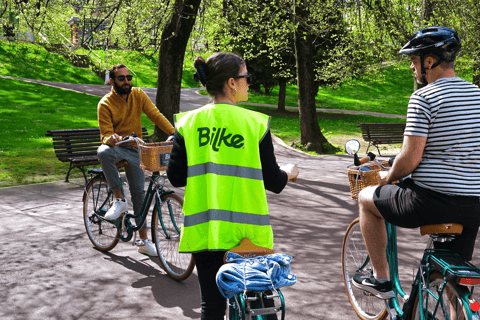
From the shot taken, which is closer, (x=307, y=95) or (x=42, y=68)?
(x=307, y=95)

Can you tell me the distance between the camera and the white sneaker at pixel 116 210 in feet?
17.3

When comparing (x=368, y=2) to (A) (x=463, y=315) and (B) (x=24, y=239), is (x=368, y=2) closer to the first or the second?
(B) (x=24, y=239)

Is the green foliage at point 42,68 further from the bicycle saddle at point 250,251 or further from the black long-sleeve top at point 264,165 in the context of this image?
the bicycle saddle at point 250,251

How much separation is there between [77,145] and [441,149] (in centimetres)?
Result: 877

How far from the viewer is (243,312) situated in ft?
7.00

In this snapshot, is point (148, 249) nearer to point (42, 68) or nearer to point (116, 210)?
point (116, 210)

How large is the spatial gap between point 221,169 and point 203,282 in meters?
0.59

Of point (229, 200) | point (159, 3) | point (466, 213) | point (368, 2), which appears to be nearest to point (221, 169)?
point (229, 200)

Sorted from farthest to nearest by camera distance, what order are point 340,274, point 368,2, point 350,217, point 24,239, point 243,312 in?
point 368,2 < point 350,217 < point 24,239 < point 340,274 < point 243,312

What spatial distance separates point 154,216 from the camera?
5.02 meters

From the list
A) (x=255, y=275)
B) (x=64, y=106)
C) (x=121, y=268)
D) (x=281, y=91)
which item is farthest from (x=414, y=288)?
(x=281, y=91)

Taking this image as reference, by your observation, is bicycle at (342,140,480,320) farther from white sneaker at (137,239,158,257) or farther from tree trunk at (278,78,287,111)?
tree trunk at (278,78,287,111)

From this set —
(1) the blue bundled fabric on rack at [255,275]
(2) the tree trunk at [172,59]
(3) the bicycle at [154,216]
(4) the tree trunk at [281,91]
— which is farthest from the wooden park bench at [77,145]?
(4) the tree trunk at [281,91]

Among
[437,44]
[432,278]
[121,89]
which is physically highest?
[437,44]
